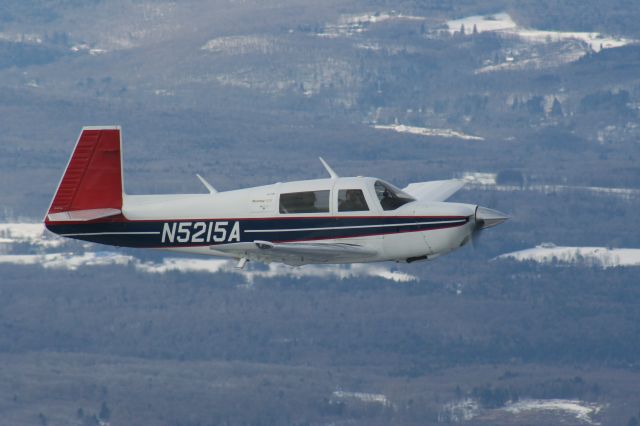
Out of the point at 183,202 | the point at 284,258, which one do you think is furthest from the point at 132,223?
the point at 284,258

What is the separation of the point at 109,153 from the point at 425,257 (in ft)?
37.5

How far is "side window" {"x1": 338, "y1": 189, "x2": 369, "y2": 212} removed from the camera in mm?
67812

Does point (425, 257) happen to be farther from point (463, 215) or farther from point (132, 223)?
point (132, 223)

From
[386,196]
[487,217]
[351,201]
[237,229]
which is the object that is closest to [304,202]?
[351,201]

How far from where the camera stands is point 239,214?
69062mm

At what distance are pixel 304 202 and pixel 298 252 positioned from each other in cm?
225

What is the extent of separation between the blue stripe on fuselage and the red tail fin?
0.63 m

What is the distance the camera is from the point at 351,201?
68.0 metres

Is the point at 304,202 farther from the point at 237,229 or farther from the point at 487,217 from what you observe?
the point at 487,217

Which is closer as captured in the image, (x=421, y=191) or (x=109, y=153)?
(x=109, y=153)

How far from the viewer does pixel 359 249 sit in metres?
67.9

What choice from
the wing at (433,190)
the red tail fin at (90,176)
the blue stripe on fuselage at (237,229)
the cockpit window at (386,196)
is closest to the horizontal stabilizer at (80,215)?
the red tail fin at (90,176)

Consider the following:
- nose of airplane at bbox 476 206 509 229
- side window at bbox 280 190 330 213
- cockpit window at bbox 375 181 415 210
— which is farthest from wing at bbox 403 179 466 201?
side window at bbox 280 190 330 213

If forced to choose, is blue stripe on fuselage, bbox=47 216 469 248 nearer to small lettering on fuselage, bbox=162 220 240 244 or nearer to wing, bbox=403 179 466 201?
small lettering on fuselage, bbox=162 220 240 244
